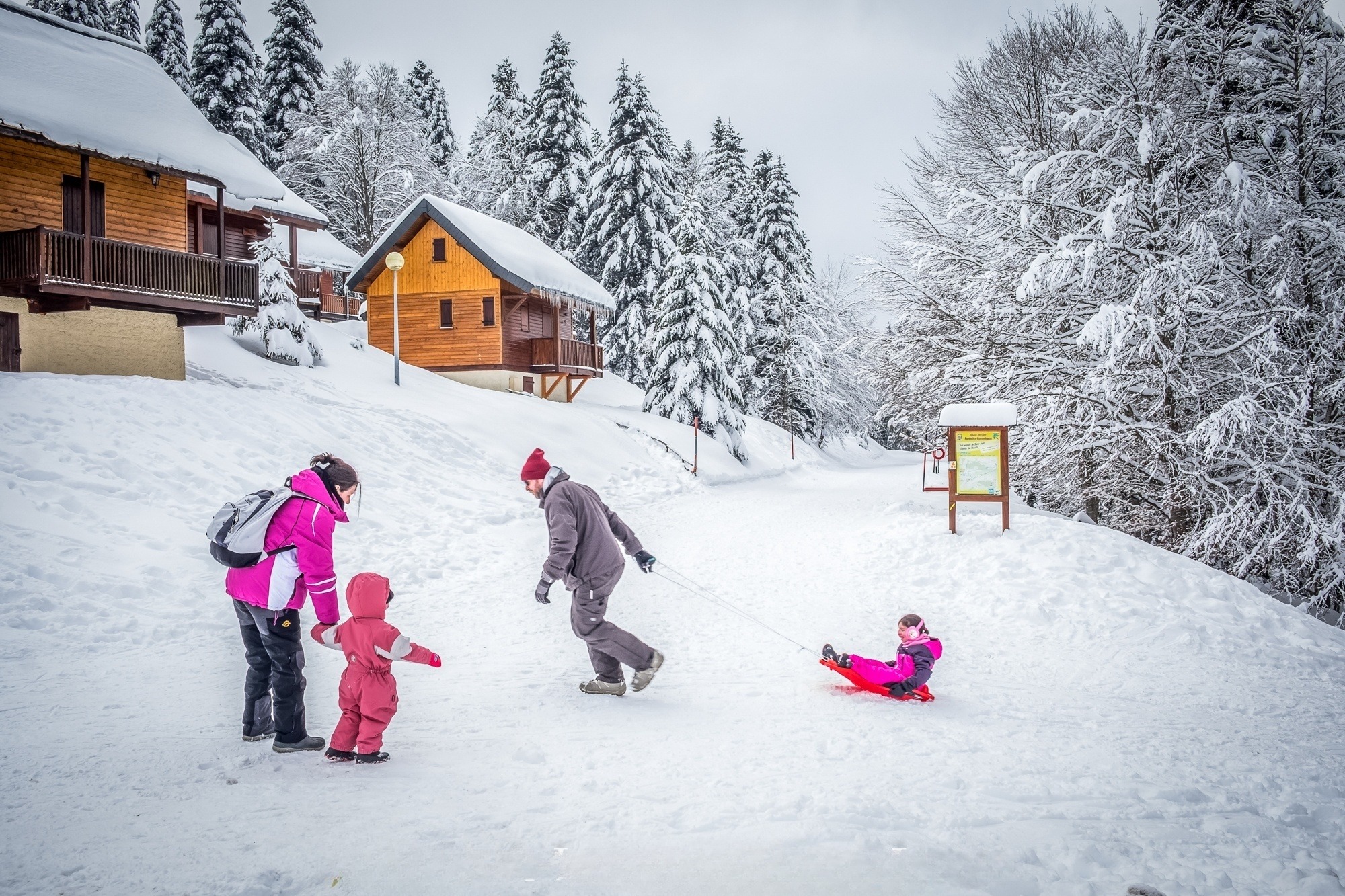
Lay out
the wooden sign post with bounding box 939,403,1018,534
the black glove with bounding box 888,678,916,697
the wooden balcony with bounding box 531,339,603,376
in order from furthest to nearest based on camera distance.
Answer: the wooden balcony with bounding box 531,339,603,376 < the wooden sign post with bounding box 939,403,1018,534 < the black glove with bounding box 888,678,916,697

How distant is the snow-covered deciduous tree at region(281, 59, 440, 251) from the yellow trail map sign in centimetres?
3162

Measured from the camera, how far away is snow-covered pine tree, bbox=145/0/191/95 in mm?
34562

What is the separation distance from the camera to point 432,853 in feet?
10.0

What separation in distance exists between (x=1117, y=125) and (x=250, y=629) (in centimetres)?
1319

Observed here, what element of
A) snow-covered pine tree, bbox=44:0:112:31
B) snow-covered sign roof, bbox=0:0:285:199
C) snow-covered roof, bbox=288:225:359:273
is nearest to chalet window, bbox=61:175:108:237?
snow-covered sign roof, bbox=0:0:285:199

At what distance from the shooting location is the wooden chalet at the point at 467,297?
2655cm

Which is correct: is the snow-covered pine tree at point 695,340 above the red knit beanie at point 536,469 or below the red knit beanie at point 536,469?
above

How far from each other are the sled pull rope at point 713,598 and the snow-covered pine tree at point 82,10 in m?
42.7

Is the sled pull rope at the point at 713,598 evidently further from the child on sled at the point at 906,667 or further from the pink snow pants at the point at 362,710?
the pink snow pants at the point at 362,710

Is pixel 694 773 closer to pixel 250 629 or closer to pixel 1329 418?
pixel 250 629

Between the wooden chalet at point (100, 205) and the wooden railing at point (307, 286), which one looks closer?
the wooden chalet at point (100, 205)

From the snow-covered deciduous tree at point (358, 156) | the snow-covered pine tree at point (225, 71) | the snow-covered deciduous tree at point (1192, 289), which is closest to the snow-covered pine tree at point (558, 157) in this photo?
the snow-covered deciduous tree at point (358, 156)

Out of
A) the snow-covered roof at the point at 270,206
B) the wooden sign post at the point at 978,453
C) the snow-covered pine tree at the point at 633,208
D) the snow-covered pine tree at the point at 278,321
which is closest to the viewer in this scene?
the wooden sign post at the point at 978,453

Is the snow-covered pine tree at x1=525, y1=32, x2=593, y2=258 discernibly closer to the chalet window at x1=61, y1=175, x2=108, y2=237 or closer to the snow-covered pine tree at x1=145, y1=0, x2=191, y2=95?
the snow-covered pine tree at x1=145, y1=0, x2=191, y2=95
